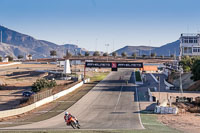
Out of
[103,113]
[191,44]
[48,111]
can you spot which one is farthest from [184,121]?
[191,44]

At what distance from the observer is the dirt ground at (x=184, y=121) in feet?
106

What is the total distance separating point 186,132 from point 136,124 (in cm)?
576

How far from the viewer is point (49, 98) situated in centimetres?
5422

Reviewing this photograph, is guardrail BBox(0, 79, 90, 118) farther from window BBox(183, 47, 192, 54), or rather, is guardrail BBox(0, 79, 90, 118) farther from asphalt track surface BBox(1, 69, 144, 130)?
window BBox(183, 47, 192, 54)

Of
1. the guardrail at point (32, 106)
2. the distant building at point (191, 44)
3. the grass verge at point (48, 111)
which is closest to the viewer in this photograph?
the grass verge at point (48, 111)

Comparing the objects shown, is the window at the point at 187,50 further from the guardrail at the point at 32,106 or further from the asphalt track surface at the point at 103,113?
Answer: the guardrail at the point at 32,106

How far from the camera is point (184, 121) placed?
36.6 meters

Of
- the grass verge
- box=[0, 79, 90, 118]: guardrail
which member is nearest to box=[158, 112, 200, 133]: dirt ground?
the grass verge

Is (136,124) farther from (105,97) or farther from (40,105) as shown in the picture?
(105,97)

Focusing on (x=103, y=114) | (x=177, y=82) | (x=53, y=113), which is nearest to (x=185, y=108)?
(x=103, y=114)

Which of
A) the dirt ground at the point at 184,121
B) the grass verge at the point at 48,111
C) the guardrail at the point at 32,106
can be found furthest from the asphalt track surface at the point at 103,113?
the guardrail at the point at 32,106

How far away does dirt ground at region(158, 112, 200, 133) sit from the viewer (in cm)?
3241

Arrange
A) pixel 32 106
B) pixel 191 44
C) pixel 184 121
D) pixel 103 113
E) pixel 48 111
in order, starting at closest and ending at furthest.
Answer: pixel 184 121
pixel 103 113
pixel 48 111
pixel 32 106
pixel 191 44

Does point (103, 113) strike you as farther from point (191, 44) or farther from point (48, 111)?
point (191, 44)
